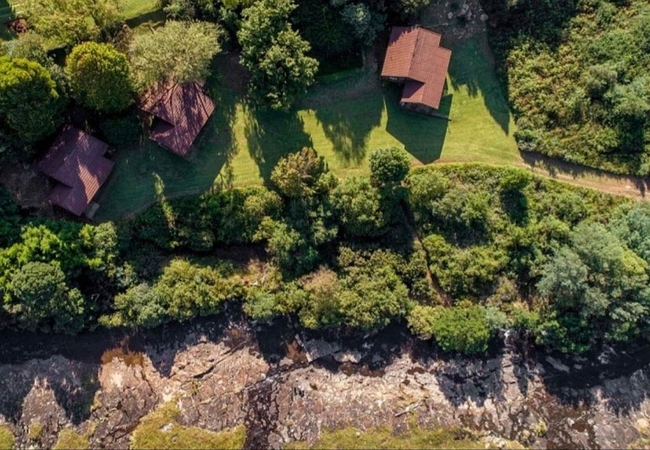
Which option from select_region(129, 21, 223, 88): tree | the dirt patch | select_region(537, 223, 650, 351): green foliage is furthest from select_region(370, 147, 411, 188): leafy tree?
the dirt patch

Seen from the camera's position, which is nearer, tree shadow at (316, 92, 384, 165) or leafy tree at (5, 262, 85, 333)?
leafy tree at (5, 262, 85, 333)

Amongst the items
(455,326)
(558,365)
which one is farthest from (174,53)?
(558,365)

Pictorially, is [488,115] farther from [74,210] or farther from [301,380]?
[74,210]

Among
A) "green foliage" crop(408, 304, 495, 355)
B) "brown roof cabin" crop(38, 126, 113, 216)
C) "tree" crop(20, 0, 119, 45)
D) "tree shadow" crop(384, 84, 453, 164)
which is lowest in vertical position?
"green foliage" crop(408, 304, 495, 355)

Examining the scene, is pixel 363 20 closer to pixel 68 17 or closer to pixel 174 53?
pixel 174 53

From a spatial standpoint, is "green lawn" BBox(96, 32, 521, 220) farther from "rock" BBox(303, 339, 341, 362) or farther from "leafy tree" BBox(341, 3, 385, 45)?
"rock" BBox(303, 339, 341, 362)

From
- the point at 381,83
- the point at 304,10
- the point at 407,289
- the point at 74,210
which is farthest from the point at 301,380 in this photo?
the point at 304,10

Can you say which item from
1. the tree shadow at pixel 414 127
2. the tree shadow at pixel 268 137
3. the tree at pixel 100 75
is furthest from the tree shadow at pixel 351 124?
the tree at pixel 100 75

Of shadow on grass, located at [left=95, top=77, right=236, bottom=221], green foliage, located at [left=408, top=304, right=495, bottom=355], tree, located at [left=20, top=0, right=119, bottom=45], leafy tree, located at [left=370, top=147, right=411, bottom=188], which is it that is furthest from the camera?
shadow on grass, located at [left=95, top=77, right=236, bottom=221]
